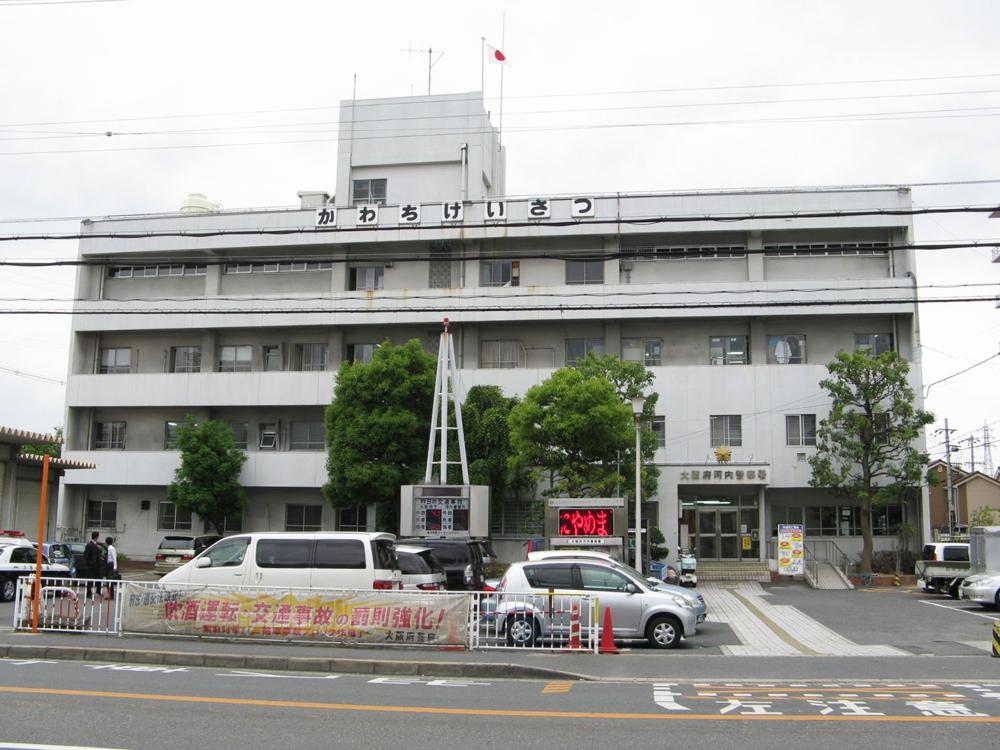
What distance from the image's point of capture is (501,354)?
41.3 meters

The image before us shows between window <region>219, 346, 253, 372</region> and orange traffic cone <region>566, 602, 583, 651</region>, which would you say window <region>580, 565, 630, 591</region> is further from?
window <region>219, 346, 253, 372</region>

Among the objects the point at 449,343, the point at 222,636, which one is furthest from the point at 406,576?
the point at 449,343

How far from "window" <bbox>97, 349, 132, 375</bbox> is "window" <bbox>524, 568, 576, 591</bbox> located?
108ft

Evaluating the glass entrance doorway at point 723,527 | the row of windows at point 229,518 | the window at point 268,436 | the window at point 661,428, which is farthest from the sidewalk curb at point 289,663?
the window at point 268,436

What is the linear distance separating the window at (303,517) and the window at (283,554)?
24819 millimetres

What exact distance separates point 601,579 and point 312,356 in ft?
93.3

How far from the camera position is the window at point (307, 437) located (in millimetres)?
42250

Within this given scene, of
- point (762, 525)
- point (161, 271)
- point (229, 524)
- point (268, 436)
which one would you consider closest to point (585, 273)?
point (762, 525)

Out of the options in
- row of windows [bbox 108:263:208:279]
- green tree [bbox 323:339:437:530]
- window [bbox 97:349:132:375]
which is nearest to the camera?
green tree [bbox 323:339:437:530]

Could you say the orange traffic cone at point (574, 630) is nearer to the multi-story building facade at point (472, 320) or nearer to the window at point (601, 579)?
the window at point (601, 579)

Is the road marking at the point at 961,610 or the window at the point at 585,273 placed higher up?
the window at the point at 585,273

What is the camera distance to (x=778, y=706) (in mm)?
10328

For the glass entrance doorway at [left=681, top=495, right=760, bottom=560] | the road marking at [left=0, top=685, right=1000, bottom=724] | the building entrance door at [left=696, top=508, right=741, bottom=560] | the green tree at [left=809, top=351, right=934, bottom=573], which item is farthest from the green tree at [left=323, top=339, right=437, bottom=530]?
the road marking at [left=0, top=685, right=1000, bottom=724]

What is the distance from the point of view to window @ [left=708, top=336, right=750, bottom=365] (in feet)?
131
